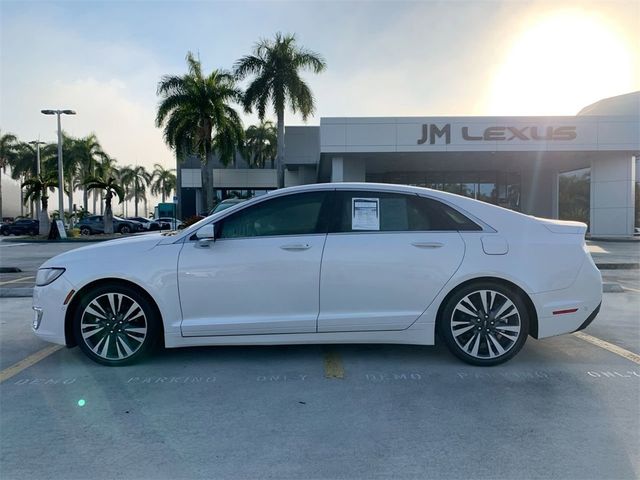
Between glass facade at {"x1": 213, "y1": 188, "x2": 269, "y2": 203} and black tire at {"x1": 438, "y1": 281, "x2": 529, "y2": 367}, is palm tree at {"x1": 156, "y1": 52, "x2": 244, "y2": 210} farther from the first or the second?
black tire at {"x1": 438, "y1": 281, "x2": 529, "y2": 367}

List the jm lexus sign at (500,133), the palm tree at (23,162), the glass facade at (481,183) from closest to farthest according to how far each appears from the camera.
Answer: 1. the jm lexus sign at (500,133)
2. the glass facade at (481,183)
3. the palm tree at (23,162)

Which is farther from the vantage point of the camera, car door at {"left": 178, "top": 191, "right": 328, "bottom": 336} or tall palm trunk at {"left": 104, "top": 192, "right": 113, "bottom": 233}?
tall palm trunk at {"left": 104, "top": 192, "right": 113, "bottom": 233}

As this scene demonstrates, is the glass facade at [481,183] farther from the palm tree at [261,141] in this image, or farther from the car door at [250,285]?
the car door at [250,285]

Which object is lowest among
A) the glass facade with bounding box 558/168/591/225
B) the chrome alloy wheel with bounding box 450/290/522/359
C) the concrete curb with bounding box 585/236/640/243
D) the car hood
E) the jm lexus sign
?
the concrete curb with bounding box 585/236/640/243

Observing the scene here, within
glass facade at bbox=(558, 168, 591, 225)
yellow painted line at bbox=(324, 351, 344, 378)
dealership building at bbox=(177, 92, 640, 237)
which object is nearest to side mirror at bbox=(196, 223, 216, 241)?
yellow painted line at bbox=(324, 351, 344, 378)

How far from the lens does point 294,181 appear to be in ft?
126

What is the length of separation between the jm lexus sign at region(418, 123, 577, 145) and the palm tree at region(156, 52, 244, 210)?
14013mm

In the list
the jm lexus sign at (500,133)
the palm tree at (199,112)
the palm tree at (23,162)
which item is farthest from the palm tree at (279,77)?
the palm tree at (23,162)

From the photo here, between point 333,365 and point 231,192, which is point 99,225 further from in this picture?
point 333,365

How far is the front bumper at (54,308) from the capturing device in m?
4.18

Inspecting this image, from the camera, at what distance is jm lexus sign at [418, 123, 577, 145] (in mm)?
20047

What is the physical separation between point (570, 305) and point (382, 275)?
1.72 m

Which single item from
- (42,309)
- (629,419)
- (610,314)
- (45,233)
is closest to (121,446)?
(42,309)

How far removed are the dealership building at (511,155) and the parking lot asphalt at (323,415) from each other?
53.7 ft
